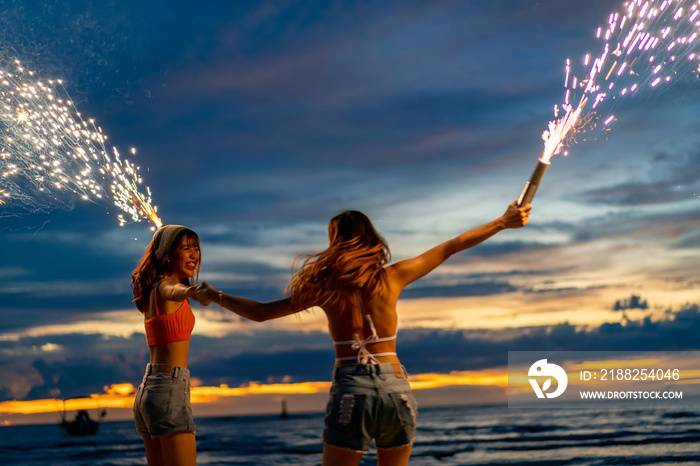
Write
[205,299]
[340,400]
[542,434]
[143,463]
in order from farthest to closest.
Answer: [542,434] → [143,463] → [205,299] → [340,400]

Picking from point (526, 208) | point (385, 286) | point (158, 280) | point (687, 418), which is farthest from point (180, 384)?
point (687, 418)

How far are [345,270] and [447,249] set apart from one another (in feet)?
2.39

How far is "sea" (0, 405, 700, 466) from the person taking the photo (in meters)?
22.9

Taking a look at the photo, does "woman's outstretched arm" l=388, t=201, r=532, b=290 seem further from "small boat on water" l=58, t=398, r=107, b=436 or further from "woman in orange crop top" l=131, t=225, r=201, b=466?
"small boat on water" l=58, t=398, r=107, b=436

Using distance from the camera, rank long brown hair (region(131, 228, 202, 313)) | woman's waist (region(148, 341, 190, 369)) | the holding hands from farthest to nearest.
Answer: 1. long brown hair (region(131, 228, 202, 313))
2. woman's waist (region(148, 341, 190, 369))
3. the holding hands

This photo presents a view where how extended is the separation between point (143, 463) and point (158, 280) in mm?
24295

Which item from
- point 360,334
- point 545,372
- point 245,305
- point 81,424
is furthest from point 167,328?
point 81,424

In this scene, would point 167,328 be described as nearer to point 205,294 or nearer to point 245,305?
point 205,294

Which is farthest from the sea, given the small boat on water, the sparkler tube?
the sparkler tube

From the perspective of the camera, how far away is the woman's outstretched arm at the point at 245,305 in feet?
13.4

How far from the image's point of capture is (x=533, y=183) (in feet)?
15.2

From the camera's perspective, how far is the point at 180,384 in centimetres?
489

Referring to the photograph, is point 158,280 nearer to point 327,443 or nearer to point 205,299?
point 205,299

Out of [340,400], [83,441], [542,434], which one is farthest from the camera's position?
[83,441]
